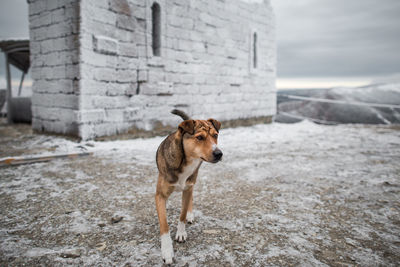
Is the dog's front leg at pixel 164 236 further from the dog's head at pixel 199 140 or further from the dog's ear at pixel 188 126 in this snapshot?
the dog's ear at pixel 188 126

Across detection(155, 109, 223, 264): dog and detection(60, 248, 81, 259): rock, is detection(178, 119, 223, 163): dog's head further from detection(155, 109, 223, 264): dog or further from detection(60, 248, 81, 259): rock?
detection(60, 248, 81, 259): rock

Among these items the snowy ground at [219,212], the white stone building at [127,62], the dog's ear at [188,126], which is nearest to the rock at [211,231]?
the snowy ground at [219,212]

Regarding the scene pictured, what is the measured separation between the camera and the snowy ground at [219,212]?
228 centimetres

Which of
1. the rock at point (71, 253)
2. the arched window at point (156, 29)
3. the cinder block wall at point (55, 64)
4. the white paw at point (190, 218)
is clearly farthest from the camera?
the arched window at point (156, 29)

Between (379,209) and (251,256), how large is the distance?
76.0 inches

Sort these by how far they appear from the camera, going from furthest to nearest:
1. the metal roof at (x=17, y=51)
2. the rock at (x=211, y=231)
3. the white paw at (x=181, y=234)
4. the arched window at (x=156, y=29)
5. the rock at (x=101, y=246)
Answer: the metal roof at (x=17, y=51), the arched window at (x=156, y=29), the rock at (x=211, y=231), the white paw at (x=181, y=234), the rock at (x=101, y=246)

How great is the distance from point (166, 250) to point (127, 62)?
6.28 meters

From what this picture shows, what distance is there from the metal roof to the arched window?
14.7 feet

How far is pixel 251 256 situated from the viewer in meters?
2.25

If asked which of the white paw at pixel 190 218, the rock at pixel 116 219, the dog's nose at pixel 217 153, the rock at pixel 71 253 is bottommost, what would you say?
the rock at pixel 71 253

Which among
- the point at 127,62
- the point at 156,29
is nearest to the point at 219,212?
the point at 127,62

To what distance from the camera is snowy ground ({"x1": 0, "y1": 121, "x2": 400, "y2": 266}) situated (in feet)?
7.47

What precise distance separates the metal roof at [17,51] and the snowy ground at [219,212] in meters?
5.50

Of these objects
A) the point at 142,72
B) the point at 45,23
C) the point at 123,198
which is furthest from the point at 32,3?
the point at 123,198
